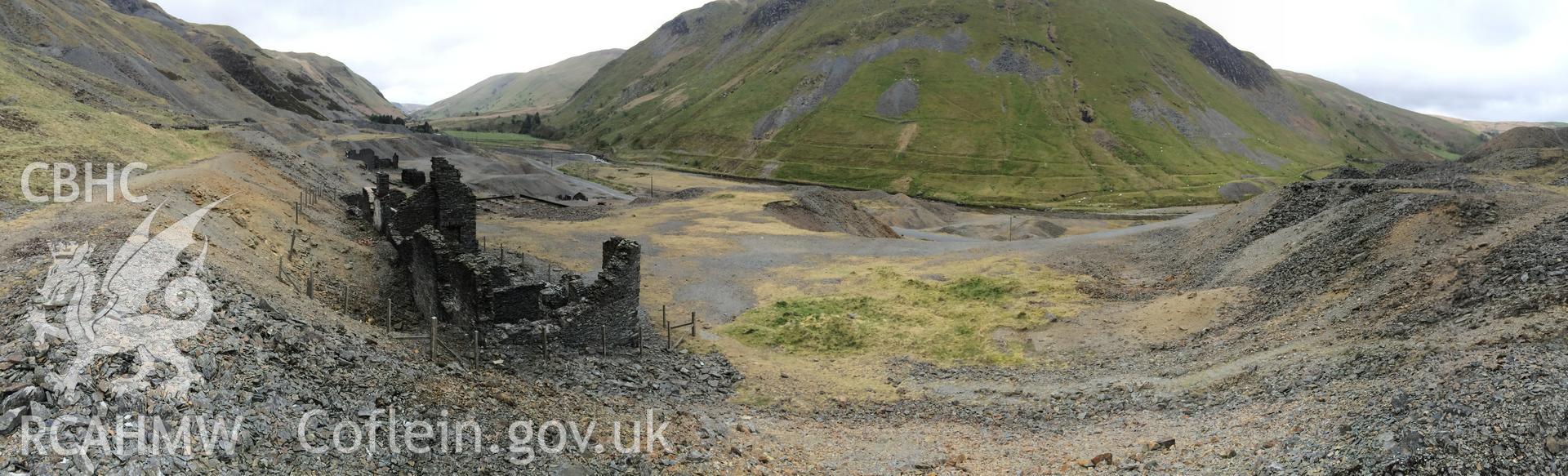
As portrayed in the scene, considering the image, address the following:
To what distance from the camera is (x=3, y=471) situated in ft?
22.7

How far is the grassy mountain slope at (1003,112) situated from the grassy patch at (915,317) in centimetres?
6614

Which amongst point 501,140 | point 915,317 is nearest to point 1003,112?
point 915,317

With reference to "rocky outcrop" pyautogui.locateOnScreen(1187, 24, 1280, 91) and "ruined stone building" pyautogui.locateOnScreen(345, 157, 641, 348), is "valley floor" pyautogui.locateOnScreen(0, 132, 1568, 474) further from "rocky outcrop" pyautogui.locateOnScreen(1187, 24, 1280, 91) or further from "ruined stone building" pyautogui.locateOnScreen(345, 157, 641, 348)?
"rocky outcrop" pyautogui.locateOnScreen(1187, 24, 1280, 91)

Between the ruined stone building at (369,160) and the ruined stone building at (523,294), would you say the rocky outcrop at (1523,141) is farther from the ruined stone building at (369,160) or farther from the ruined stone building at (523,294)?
the ruined stone building at (369,160)

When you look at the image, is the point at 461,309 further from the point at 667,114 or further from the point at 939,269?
the point at 667,114

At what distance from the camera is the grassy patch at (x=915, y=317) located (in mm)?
25016

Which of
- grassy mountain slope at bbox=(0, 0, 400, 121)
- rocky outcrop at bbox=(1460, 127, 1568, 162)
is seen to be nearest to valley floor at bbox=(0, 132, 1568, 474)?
grassy mountain slope at bbox=(0, 0, 400, 121)

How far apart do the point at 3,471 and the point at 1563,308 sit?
2322cm

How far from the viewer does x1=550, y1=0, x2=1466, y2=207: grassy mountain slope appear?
107 m

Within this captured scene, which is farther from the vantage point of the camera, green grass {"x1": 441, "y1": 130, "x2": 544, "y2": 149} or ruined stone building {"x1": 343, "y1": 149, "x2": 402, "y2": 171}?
green grass {"x1": 441, "y1": 130, "x2": 544, "y2": 149}

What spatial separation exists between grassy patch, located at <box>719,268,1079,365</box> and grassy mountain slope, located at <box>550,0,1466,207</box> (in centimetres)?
6614

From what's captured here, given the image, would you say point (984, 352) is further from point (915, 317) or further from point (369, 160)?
point (369, 160)

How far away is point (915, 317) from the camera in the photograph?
2858 centimetres

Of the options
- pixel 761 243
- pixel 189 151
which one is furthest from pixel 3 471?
pixel 189 151
